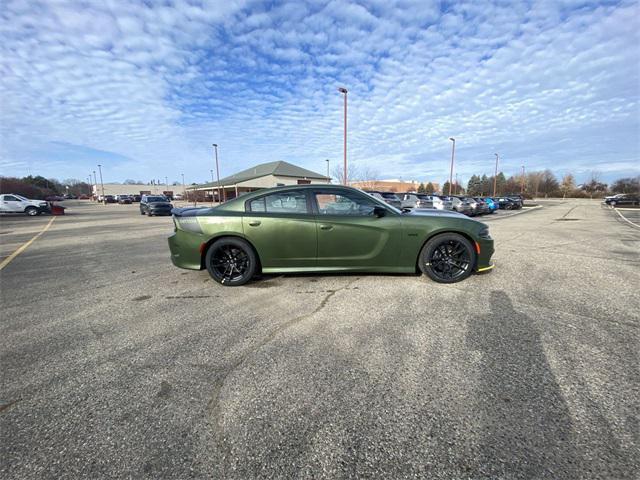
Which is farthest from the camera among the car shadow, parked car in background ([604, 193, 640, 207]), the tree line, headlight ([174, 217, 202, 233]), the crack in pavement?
the tree line

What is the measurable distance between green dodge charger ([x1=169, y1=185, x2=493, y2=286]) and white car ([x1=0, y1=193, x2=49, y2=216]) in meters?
26.1

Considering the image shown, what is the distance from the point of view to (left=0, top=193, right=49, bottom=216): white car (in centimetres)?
2145

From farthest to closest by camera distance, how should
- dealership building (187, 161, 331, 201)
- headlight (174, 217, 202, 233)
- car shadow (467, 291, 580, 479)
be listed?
1. dealership building (187, 161, 331, 201)
2. headlight (174, 217, 202, 233)
3. car shadow (467, 291, 580, 479)

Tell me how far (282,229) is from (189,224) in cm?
142

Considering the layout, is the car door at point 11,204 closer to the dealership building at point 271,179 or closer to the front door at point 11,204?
the front door at point 11,204

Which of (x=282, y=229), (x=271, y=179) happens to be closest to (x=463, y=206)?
(x=282, y=229)

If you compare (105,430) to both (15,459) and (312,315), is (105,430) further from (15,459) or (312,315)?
(312,315)

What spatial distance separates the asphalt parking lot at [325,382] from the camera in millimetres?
1588

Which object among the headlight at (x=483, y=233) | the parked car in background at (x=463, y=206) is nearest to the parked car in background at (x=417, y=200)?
the parked car in background at (x=463, y=206)

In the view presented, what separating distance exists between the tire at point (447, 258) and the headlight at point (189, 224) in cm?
338

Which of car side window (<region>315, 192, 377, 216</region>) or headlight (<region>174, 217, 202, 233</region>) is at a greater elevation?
car side window (<region>315, 192, 377, 216</region>)

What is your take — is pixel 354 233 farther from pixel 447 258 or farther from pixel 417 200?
pixel 417 200

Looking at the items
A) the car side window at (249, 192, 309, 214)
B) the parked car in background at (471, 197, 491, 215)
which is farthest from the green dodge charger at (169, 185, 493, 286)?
the parked car in background at (471, 197, 491, 215)

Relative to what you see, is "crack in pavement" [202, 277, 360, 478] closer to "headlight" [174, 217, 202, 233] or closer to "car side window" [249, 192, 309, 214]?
"car side window" [249, 192, 309, 214]
